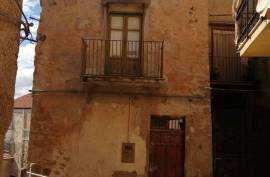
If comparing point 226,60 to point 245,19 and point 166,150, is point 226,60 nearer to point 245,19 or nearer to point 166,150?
point 166,150

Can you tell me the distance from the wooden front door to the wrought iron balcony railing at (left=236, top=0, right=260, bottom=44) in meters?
4.23

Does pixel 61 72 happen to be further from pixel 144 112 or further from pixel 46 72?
pixel 144 112

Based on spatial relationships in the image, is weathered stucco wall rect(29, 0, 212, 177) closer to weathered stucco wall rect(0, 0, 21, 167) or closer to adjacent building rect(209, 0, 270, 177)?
adjacent building rect(209, 0, 270, 177)

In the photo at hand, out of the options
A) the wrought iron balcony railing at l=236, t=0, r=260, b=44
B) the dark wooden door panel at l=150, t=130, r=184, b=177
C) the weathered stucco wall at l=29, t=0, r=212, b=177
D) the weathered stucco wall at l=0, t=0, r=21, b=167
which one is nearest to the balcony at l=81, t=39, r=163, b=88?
the weathered stucco wall at l=29, t=0, r=212, b=177

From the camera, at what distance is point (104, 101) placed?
13117 mm

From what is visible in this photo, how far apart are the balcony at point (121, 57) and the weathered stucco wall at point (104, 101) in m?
0.29

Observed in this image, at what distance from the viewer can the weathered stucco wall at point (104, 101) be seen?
12.9 metres

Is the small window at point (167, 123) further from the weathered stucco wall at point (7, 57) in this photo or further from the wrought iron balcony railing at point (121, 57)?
the weathered stucco wall at point (7, 57)

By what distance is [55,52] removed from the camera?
44.3 feet

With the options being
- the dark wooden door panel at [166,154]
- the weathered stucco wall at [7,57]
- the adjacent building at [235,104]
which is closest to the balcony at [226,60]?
the adjacent building at [235,104]

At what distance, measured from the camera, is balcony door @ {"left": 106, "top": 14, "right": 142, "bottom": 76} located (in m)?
13.2

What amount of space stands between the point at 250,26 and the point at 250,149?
22.0ft

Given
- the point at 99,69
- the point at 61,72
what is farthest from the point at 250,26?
the point at 61,72

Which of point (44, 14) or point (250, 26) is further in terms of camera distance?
point (44, 14)
